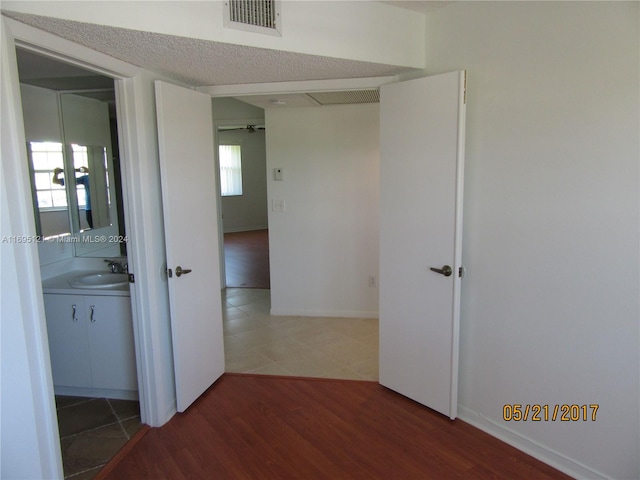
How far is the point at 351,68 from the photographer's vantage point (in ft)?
8.30

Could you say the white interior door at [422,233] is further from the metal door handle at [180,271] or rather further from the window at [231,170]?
the window at [231,170]

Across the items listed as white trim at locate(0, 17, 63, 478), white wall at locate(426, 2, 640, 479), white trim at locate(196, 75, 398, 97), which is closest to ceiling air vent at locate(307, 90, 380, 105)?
white trim at locate(196, 75, 398, 97)

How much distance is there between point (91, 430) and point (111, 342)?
0.53 m

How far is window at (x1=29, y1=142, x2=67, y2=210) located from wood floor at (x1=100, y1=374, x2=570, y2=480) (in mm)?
1794

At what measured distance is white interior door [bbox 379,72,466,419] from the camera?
2412 millimetres

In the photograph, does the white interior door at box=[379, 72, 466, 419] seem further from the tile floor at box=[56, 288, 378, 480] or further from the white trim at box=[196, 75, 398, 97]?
the tile floor at box=[56, 288, 378, 480]

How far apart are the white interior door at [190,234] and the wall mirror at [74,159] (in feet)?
2.82

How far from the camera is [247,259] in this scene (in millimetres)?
7648

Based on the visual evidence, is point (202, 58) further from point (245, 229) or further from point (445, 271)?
point (245, 229)

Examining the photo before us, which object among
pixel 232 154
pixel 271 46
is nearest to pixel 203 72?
pixel 271 46

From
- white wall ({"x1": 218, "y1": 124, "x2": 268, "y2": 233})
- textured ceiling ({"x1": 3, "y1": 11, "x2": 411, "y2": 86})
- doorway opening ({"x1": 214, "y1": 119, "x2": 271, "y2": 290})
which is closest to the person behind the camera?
textured ceiling ({"x1": 3, "y1": 11, "x2": 411, "y2": 86})

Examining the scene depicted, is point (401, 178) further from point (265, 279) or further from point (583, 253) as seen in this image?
point (265, 279)

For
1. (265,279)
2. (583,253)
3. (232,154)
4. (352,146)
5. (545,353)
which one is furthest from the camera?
(232,154)

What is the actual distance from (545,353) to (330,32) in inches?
79.8
